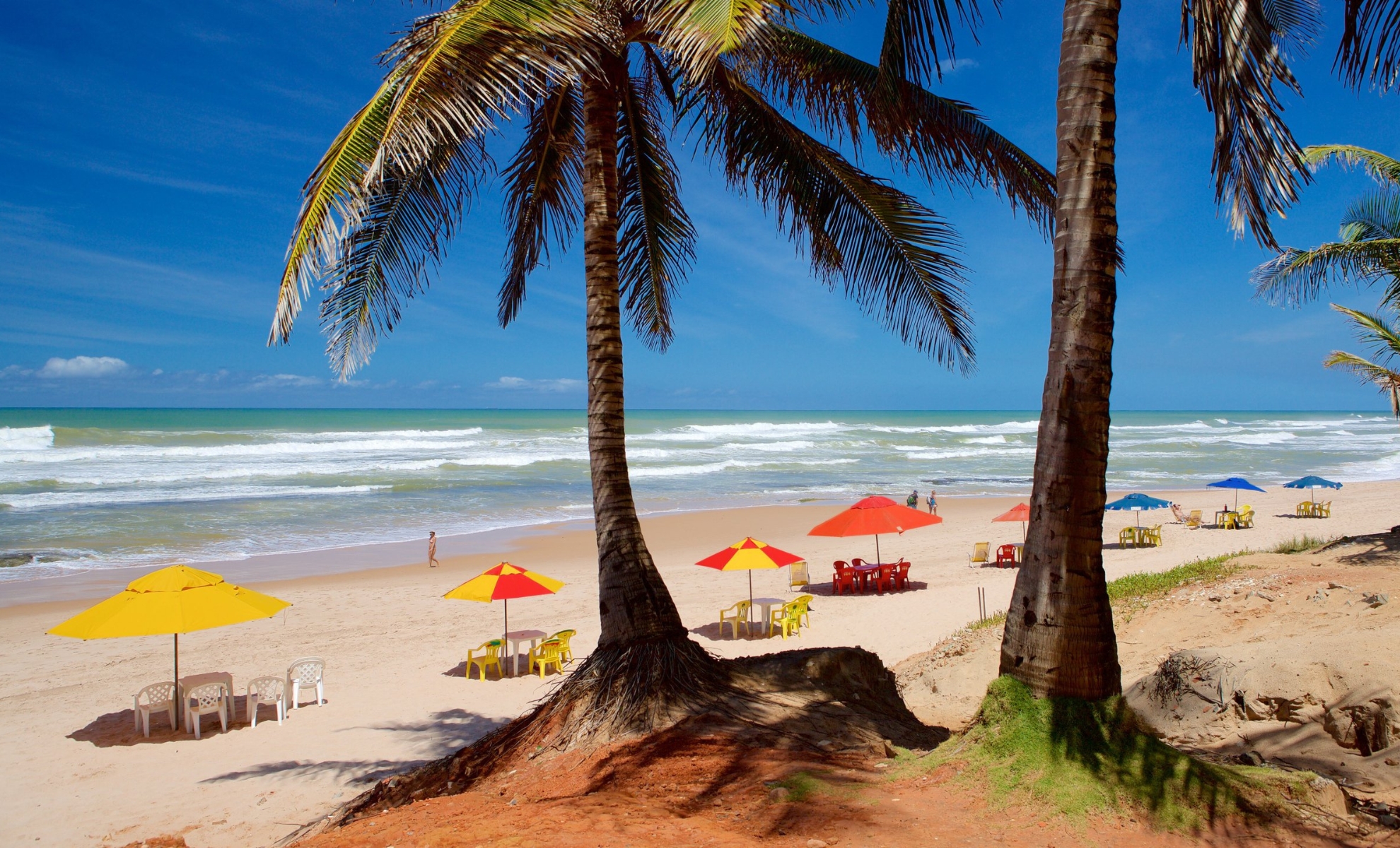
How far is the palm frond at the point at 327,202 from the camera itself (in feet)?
13.3

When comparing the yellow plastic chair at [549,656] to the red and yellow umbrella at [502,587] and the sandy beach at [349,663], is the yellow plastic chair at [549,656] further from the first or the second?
the red and yellow umbrella at [502,587]

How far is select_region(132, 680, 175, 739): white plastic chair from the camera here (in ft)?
28.1

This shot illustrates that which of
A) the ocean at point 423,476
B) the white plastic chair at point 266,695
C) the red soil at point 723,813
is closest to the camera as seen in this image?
the red soil at point 723,813

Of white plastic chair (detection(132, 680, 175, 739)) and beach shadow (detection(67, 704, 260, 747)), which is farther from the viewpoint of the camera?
white plastic chair (detection(132, 680, 175, 739))

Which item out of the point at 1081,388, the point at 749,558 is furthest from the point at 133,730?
the point at 1081,388

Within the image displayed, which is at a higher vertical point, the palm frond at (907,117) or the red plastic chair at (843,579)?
the palm frond at (907,117)

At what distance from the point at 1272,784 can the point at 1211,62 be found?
3869 millimetres

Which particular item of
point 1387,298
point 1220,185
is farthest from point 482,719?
point 1387,298

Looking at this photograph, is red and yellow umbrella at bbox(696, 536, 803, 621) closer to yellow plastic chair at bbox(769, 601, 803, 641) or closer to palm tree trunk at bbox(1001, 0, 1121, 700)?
yellow plastic chair at bbox(769, 601, 803, 641)

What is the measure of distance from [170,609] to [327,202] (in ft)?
20.9

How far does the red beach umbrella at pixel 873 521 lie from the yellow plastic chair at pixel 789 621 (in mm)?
1536

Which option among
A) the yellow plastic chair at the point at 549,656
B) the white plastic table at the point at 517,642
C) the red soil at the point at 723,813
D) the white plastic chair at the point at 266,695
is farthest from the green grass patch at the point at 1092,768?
the white plastic chair at the point at 266,695

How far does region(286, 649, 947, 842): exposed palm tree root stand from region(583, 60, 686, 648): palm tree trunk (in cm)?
21

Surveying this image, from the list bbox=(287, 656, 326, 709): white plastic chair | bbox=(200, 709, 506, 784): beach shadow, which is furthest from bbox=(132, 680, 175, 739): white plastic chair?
bbox=(200, 709, 506, 784): beach shadow
